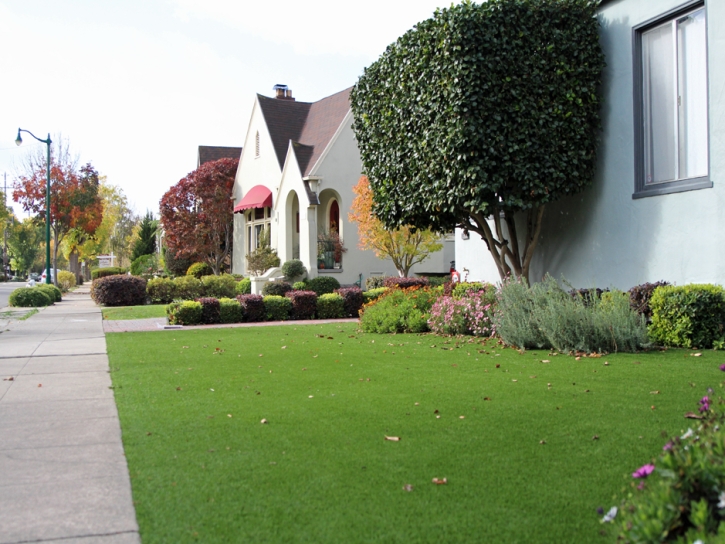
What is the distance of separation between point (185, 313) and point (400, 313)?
20.5 feet

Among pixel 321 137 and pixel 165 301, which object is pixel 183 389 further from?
pixel 321 137

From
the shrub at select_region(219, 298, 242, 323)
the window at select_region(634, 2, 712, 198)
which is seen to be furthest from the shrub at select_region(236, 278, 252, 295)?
the window at select_region(634, 2, 712, 198)

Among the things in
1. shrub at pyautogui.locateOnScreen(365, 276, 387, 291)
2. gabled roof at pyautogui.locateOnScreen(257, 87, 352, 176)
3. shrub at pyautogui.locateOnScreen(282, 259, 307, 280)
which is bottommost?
shrub at pyautogui.locateOnScreen(365, 276, 387, 291)

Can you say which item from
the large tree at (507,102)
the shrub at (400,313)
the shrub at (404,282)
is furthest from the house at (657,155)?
the shrub at (404,282)

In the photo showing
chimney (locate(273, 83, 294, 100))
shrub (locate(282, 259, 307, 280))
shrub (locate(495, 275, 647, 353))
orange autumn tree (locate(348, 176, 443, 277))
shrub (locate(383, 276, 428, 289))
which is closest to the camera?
shrub (locate(495, 275, 647, 353))

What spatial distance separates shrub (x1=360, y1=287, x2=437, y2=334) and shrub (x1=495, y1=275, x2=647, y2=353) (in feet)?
10.8

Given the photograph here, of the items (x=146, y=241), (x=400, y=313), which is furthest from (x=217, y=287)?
(x=146, y=241)

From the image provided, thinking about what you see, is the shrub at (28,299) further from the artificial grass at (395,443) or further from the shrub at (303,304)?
the artificial grass at (395,443)

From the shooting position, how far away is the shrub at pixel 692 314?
368 inches

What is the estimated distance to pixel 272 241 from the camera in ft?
97.3

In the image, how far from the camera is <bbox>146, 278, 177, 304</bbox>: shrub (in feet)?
80.7

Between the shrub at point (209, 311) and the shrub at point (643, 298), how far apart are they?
1090 cm

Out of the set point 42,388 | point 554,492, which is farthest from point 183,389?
point 554,492

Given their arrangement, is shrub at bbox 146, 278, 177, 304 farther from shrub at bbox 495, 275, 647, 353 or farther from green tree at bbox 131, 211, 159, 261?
green tree at bbox 131, 211, 159, 261
